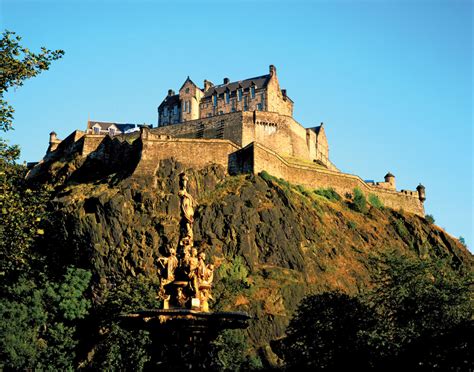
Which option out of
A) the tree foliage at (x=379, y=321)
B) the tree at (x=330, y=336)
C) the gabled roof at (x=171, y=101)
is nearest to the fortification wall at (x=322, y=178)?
the gabled roof at (x=171, y=101)

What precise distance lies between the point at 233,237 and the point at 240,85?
136ft

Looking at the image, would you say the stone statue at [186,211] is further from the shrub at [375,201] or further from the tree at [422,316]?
the shrub at [375,201]

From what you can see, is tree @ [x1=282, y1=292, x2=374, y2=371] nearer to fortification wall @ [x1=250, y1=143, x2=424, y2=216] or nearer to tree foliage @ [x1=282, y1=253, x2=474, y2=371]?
tree foliage @ [x1=282, y1=253, x2=474, y2=371]

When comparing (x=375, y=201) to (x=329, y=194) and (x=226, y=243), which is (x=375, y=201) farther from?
(x=226, y=243)

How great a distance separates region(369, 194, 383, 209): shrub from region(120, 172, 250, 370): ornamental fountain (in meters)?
65.0

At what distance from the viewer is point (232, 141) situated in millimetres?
84938

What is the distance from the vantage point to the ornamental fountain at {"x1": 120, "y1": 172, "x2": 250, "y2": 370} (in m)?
21.7

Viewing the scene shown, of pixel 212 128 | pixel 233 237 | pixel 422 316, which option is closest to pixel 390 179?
pixel 212 128

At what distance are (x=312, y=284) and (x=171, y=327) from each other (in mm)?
40437

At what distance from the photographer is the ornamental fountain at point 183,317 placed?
21656 mm

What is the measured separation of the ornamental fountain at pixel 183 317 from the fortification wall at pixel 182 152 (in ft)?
157

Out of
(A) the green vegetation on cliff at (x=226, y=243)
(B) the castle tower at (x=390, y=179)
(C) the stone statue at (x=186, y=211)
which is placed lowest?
(C) the stone statue at (x=186, y=211)

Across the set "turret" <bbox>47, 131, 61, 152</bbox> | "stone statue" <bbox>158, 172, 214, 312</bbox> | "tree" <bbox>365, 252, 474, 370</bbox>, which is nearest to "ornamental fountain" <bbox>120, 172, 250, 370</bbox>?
"stone statue" <bbox>158, 172, 214, 312</bbox>

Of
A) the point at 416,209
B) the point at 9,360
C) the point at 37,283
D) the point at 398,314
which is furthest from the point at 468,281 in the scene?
the point at 416,209
